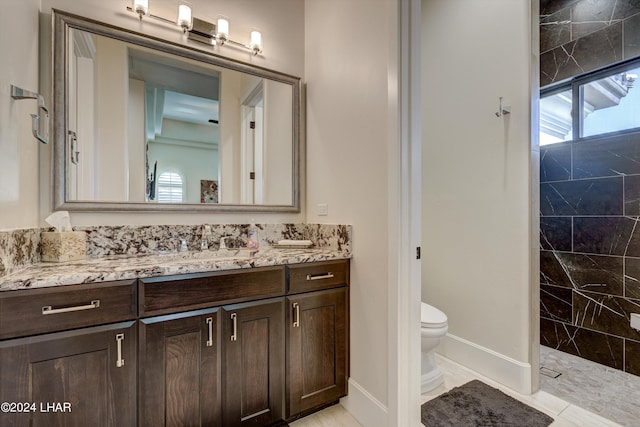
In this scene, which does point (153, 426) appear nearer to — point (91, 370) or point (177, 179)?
point (91, 370)

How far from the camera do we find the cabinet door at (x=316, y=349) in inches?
58.6

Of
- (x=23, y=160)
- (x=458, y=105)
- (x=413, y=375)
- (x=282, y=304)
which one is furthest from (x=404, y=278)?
(x=23, y=160)

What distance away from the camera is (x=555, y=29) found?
8.09 ft

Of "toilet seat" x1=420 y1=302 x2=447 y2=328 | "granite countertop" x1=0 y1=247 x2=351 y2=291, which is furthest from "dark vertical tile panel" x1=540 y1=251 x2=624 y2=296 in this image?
"granite countertop" x1=0 y1=247 x2=351 y2=291

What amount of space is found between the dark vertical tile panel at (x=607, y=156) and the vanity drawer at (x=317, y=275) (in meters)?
2.12

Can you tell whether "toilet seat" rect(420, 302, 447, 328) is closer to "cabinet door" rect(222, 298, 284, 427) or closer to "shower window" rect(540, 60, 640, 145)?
"cabinet door" rect(222, 298, 284, 427)

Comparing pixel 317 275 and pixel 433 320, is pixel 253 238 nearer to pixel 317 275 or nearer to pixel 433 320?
pixel 317 275

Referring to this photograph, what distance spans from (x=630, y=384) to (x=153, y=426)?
110 inches

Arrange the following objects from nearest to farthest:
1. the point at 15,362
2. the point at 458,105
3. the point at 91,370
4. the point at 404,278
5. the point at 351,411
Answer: the point at 15,362, the point at 91,370, the point at 404,278, the point at 351,411, the point at 458,105

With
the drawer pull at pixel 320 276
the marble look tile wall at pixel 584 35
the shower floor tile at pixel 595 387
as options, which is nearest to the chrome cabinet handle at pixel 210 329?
the drawer pull at pixel 320 276

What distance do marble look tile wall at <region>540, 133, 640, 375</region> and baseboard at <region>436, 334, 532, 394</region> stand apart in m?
0.91

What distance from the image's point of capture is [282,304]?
57.6 inches

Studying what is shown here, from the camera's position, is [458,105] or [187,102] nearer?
[187,102]

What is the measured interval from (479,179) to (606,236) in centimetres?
108
